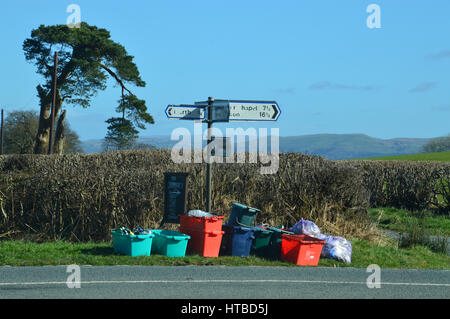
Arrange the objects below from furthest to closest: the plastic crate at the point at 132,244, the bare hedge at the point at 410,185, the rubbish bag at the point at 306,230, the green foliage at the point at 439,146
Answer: the green foliage at the point at 439,146 < the bare hedge at the point at 410,185 < the rubbish bag at the point at 306,230 < the plastic crate at the point at 132,244

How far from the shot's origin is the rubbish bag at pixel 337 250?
12.3m

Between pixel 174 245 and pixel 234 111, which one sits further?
pixel 234 111

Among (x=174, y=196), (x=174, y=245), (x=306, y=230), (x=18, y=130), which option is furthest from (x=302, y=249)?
(x=18, y=130)

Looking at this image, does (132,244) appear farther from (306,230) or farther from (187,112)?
(306,230)

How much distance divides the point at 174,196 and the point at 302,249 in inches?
135

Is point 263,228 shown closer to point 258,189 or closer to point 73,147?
point 258,189

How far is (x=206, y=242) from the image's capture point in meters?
11.9

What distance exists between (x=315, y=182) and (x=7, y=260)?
27.6 ft

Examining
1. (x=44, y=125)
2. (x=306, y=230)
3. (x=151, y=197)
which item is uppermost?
(x=44, y=125)

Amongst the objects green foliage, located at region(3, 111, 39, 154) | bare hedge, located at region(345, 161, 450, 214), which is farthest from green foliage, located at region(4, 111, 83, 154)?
bare hedge, located at region(345, 161, 450, 214)

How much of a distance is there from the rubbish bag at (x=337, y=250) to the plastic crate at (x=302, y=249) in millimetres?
612

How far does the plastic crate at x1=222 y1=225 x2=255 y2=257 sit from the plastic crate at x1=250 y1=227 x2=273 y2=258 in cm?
15

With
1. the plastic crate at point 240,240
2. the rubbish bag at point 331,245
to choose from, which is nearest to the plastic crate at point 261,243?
the plastic crate at point 240,240

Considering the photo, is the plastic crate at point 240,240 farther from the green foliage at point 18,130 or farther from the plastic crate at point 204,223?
the green foliage at point 18,130
